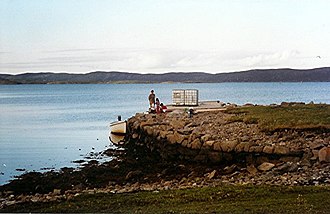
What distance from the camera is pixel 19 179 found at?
53.1 feet

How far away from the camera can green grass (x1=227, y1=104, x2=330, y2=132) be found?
16031 millimetres

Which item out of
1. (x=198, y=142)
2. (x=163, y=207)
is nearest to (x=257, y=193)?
(x=163, y=207)

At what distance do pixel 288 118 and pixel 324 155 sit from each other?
12.3 feet

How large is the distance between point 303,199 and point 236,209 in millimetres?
1161

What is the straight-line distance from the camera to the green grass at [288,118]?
16.0 metres

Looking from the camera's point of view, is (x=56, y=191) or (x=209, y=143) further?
(x=209, y=143)

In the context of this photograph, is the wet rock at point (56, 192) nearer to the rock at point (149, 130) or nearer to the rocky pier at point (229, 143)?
the rocky pier at point (229, 143)

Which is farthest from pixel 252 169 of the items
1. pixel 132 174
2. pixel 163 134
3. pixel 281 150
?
pixel 163 134

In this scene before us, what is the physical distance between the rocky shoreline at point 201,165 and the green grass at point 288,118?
224 millimetres

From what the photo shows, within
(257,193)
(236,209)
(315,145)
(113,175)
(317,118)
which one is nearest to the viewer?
(236,209)

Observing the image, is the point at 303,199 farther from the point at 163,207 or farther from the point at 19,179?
the point at 19,179

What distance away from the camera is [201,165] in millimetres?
15891

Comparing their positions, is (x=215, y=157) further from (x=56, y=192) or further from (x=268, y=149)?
(x=56, y=192)

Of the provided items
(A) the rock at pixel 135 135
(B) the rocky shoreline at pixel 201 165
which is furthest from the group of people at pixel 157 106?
(B) the rocky shoreline at pixel 201 165
